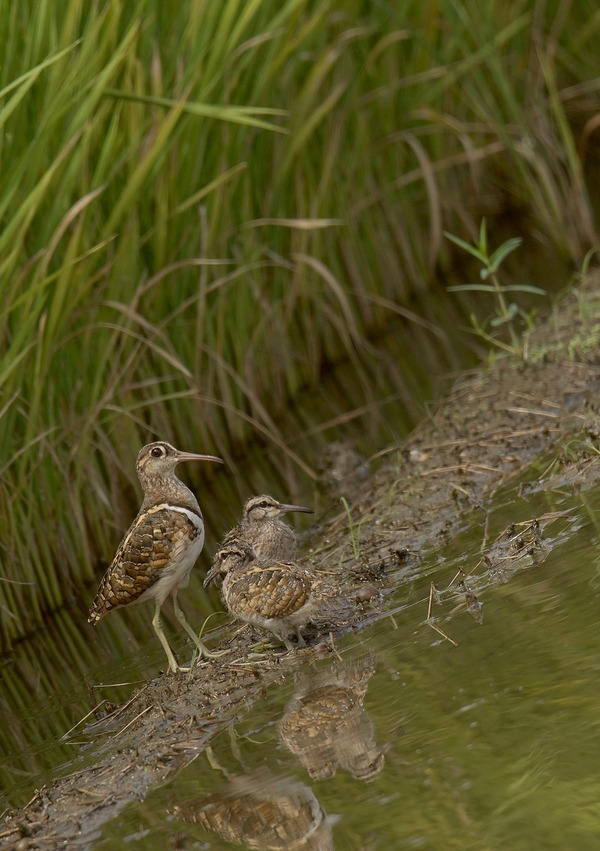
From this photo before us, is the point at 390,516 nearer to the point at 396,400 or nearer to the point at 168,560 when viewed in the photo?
the point at 168,560

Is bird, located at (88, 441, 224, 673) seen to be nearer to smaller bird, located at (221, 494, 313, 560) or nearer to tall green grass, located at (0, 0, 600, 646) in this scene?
smaller bird, located at (221, 494, 313, 560)

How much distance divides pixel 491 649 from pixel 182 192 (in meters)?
3.77

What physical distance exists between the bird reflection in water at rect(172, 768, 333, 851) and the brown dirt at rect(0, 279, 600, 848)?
0.41 meters

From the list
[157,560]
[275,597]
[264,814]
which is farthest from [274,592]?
[264,814]

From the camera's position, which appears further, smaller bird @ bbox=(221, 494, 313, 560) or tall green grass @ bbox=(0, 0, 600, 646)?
tall green grass @ bbox=(0, 0, 600, 646)

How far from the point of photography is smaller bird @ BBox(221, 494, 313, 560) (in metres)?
5.54

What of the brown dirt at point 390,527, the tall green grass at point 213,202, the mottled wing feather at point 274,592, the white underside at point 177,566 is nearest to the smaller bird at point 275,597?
the mottled wing feather at point 274,592

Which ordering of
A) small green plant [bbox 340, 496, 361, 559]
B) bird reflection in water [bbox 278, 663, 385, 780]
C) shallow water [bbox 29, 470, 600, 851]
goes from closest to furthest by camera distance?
shallow water [bbox 29, 470, 600, 851] → bird reflection in water [bbox 278, 663, 385, 780] → small green plant [bbox 340, 496, 361, 559]

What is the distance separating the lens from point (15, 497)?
20.7ft

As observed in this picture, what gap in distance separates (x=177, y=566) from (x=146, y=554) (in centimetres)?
14

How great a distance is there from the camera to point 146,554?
5.10 meters

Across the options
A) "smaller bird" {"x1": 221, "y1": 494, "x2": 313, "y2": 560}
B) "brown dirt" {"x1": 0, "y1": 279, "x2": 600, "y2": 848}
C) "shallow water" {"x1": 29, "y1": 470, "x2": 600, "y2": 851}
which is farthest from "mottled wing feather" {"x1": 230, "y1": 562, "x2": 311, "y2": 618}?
"smaller bird" {"x1": 221, "y1": 494, "x2": 313, "y2": 560}

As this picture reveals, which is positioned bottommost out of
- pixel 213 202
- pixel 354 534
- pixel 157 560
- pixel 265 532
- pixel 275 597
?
pixel 354 534

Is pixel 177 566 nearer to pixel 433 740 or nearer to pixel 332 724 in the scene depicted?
pixel 332 724
